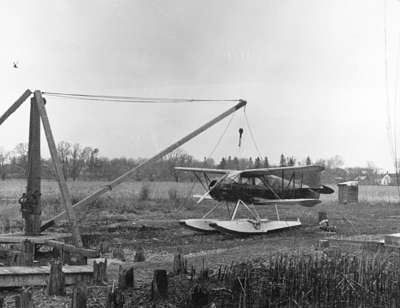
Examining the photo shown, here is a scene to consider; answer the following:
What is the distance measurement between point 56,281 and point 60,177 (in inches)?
140

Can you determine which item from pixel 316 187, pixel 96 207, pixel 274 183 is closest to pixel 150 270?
pixel 274 183

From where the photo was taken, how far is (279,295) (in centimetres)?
594

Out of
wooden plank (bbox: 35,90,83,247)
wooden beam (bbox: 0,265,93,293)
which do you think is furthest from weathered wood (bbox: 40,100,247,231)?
wooden beam (bbox: 0,265,93,293)

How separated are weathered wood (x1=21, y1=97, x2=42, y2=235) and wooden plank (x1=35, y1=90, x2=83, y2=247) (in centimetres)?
31

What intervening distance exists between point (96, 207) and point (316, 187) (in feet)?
33.1

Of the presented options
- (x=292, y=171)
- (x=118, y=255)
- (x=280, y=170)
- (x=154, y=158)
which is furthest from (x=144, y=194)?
(x=118, y=255)

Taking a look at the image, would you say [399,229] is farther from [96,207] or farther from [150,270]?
[96,207]

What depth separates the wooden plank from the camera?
9148mm

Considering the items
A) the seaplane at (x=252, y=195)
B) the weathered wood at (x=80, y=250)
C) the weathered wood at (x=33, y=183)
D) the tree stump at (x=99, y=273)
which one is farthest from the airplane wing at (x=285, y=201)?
the tree stump at (x=99, y=273)

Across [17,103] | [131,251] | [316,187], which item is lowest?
[131,251]

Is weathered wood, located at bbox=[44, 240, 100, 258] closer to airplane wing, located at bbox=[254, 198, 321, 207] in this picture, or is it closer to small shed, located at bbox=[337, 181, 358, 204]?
airplane wing, located at bbox=[254, 198, 321, 207]

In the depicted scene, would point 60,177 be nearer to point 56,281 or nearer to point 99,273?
point 99,273

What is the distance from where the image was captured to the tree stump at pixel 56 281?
6414 millimetres

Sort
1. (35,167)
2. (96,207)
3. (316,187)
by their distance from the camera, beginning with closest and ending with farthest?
1. (35,167)
2. (316,187)
3. (96,207)
